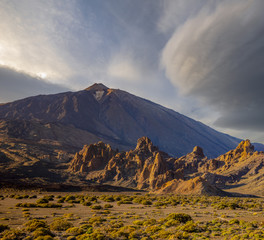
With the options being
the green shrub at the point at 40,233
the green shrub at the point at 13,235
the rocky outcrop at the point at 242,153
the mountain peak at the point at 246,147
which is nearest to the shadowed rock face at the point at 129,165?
the rocky outcrop at the point at 242,153

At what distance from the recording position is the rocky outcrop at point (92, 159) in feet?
452

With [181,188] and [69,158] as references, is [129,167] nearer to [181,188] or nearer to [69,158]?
[181,188]

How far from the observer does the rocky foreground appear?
89825 millimetres

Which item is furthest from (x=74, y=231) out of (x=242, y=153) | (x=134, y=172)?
(x=242, y=153)

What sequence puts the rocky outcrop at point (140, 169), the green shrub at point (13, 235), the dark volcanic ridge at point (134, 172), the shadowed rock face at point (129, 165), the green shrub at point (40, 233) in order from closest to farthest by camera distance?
1. the green shrub at point (13, 235)
2. the green shrub at point (40, 233)
3. the dark volcanic ridge at point (134, 172)
4. the rocky outcrop at point (140, 169)
5. the shadowed rock face at point (129, 165)

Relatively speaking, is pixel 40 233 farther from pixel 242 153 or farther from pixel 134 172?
pixel 242 153

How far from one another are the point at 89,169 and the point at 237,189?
91381 mm

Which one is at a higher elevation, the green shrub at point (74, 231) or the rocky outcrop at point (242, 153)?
the rocky outcrop at point (242, 153)

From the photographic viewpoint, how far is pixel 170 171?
103m

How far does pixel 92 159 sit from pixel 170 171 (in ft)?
201

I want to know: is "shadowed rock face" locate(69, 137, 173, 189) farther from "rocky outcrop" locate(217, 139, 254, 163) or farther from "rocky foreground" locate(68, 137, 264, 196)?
"rocky outcrop" locate(217, 139, 254, 163)

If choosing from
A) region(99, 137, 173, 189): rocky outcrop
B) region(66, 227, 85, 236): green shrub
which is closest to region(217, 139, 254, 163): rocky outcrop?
region(99, 137, 173, 189): rocky outcrop

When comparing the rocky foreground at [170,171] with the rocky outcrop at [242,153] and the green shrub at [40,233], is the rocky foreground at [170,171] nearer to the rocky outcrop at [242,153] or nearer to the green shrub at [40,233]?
the rocky outcrop at [242,153]

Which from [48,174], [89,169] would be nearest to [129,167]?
[89,169]
